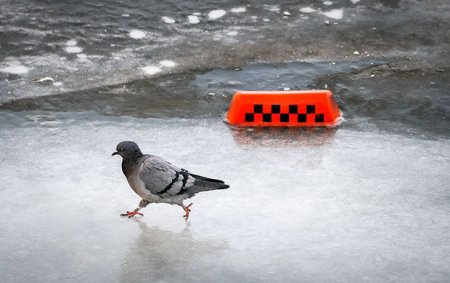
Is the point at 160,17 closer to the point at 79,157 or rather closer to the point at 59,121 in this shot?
the point at 59,121

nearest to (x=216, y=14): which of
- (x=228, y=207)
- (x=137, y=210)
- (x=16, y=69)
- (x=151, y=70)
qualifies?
(x=151, y=70)

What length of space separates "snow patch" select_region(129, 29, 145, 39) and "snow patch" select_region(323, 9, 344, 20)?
2.12 m

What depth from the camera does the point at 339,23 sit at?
8.66m

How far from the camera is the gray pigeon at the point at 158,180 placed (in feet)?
16.9

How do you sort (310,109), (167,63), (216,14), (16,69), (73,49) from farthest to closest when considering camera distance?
(216,14)
(73,49)
(167,63)
(16,69)
(310,109)

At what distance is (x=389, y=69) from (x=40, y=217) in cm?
397

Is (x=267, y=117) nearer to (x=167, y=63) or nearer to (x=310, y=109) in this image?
(x=310, y=109)

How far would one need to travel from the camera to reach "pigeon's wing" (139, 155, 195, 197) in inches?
202

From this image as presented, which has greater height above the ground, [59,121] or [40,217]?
[59,121]

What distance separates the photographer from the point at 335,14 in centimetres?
890

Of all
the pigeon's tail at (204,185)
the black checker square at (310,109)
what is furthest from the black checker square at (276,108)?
the pigeon's tail at (204,185)

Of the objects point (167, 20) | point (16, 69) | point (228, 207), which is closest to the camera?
point (228, 207)

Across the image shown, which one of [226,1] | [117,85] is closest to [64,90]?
[117,85]

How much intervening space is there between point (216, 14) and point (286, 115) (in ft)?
8.40
